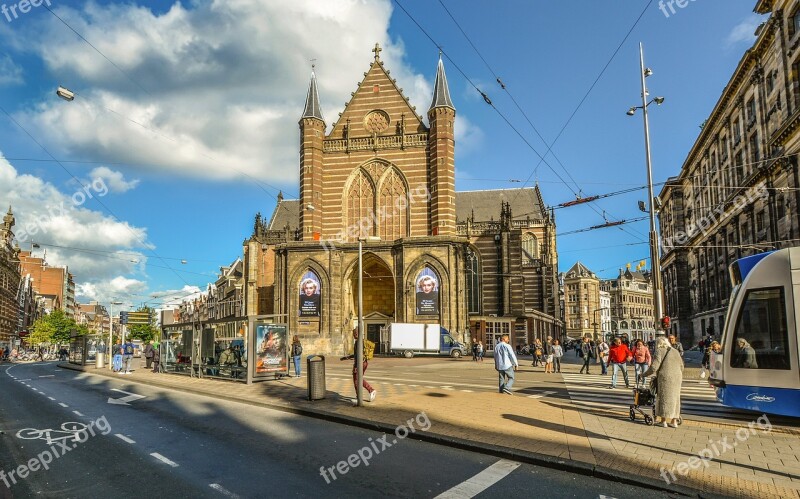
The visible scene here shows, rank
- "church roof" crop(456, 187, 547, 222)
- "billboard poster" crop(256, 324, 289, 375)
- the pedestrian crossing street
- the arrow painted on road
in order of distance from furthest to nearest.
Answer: "church roof" crop(456, 187, 547, 222)
"billboard poster" crop(256, 324, 289, 375)
the arrow painted on road
the pedestrian crossing street

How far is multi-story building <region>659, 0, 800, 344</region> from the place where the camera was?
29327 mm

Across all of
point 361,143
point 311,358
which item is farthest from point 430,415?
point 361,143

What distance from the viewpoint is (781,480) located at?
6480mm

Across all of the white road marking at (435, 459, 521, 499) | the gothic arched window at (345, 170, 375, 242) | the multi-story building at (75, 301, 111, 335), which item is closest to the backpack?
the white road marking at (435, 459, 521, 499)

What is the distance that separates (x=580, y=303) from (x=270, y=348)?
103 m

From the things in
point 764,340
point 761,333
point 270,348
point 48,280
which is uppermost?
point 48,280

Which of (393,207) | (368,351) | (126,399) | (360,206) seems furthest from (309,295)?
(368,351)

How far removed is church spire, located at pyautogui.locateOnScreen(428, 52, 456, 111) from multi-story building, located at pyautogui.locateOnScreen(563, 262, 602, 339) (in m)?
81.6

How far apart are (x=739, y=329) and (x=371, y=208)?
32810 millimetres

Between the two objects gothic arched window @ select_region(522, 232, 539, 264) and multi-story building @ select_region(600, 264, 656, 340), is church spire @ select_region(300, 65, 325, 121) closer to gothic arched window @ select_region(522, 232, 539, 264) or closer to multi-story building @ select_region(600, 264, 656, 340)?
gothic arched window @ select_region(522, 232, 539, 264)

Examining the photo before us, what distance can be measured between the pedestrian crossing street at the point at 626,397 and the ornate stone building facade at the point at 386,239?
19.7 metres

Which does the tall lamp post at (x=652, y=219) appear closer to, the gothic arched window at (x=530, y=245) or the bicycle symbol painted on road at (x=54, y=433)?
the bicycle symbol painted on road at (x=54, y=433)

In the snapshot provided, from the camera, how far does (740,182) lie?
40.3 metres

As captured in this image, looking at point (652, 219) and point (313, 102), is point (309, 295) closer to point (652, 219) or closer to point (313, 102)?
point (313, 102)
